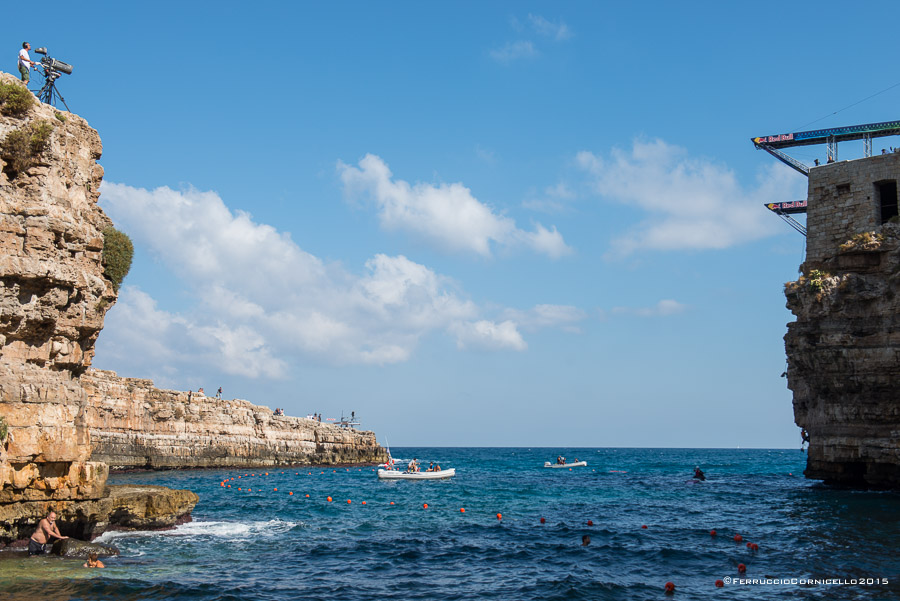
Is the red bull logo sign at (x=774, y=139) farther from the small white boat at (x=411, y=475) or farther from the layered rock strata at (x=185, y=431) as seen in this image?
the layered rock strata at (x=185, y=431)

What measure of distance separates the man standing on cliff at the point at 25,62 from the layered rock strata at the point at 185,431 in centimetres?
2430

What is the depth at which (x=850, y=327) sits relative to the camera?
105 ft

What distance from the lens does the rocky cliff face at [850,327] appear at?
3083 centimetres

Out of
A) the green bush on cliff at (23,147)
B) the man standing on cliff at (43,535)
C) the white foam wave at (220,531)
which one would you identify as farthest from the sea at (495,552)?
the green bush on cliff at (23,147)

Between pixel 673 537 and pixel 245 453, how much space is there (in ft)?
133

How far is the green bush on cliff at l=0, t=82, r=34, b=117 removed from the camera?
16594 millimetres

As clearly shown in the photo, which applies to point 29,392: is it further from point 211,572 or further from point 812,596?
point 812,596

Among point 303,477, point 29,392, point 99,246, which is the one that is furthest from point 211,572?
point 303,477

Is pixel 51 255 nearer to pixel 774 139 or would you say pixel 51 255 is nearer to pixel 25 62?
pixel 25 62

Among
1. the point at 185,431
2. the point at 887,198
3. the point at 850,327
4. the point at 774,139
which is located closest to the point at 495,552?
the point at 850,327

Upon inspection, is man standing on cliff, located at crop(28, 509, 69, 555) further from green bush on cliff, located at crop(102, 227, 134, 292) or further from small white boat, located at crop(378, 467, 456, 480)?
small white boat, located at crop(378, 467, 456, 480)

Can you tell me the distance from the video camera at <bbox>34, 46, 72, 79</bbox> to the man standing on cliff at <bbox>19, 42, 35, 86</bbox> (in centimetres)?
37

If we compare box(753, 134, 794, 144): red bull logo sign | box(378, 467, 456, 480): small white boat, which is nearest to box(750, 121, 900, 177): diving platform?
box(753, 134, 794, 144): red bull logo sign

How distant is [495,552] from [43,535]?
38.5 ft
